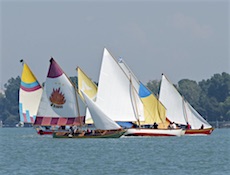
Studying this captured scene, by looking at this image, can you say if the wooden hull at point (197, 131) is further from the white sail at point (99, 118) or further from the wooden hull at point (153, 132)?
the white sail at point (99, 118)

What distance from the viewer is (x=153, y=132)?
3634 inches

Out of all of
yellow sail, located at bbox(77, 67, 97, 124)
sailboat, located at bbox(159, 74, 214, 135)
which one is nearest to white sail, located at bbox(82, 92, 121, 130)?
yellow sail, located at bbox(77, 67, 97, 124)

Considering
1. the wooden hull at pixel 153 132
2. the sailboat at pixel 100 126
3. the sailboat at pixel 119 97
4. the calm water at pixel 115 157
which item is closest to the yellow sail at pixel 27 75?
the sailboat at pixel 119 97

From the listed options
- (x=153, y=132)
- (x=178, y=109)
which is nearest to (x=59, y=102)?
(x=153, y=132)

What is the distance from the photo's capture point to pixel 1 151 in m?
74.1

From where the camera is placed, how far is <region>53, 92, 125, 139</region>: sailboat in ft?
282

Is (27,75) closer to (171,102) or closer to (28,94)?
(28,94)

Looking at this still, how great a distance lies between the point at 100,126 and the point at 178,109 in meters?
14.9

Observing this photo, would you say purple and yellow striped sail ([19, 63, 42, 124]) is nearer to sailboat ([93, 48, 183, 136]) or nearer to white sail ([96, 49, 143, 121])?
sailboat ([93, 48, 183, 136])

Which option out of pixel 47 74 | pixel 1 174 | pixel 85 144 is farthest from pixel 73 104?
pixel 1 174

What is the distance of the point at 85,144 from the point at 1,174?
27.5 metres

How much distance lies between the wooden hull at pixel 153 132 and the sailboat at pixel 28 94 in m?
17.3

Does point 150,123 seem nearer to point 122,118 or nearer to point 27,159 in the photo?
point 122,118

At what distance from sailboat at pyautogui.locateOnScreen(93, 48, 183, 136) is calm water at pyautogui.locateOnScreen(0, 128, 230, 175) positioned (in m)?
4.45
